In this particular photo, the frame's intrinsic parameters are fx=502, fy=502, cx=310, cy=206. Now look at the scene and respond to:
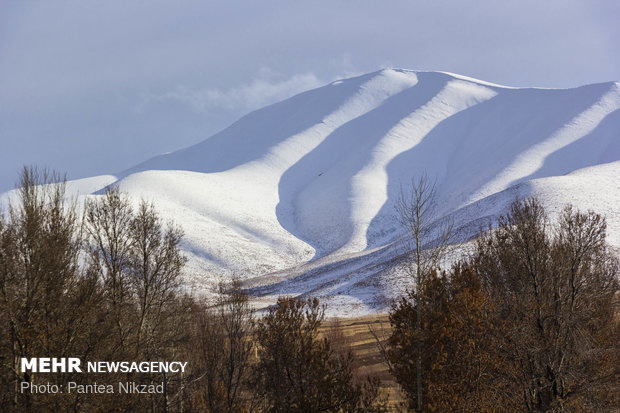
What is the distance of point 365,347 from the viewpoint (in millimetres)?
43562

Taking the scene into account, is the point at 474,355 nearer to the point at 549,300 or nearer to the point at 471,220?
the point at 549,300

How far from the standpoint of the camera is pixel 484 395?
54.8ft

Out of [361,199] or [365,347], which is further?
[361,199]

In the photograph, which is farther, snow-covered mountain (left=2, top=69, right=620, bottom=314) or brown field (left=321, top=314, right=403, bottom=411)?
snow-covered mountain (left=2, top=69, right=620, bottom=314)

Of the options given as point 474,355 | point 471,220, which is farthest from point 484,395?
point 471,220

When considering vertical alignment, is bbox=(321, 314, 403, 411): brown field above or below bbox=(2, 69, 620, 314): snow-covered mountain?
below

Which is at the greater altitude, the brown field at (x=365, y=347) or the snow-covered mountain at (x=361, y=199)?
the snow-covered mountain at (x=361, y=199)

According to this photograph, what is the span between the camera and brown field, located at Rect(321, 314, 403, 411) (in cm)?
3174

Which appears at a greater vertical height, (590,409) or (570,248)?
(570,248)

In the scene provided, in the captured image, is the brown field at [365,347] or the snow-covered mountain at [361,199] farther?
the snow-covered mountain at [361,199]

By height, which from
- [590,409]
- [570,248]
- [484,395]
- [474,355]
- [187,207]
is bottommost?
[590,409]

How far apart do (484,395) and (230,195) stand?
497 feet

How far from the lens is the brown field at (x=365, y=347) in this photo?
31.7m

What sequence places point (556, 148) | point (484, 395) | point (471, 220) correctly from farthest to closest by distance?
point (556, 148), point (471, 220), point (484, 395)
